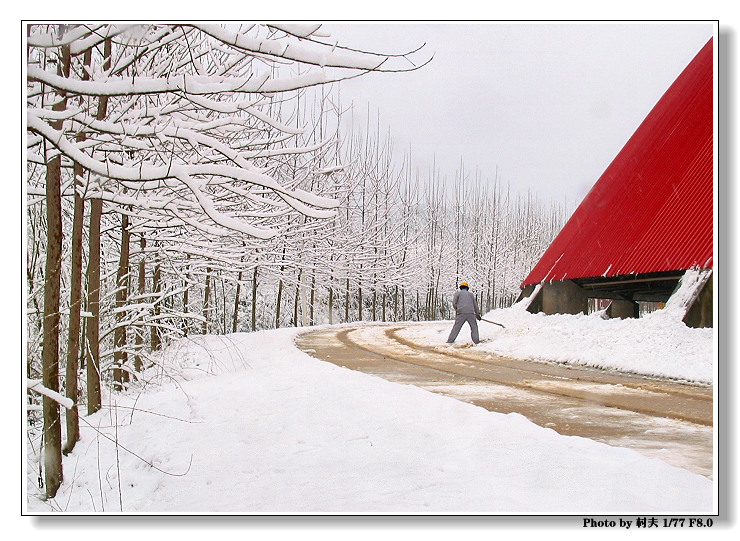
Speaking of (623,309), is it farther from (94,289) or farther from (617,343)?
(94,289)

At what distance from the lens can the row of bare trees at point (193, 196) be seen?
11.0 feet

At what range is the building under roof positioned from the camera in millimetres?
7172

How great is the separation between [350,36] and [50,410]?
12.7ft

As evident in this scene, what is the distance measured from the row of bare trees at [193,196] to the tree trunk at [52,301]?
11 mm

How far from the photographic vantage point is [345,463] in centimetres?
411

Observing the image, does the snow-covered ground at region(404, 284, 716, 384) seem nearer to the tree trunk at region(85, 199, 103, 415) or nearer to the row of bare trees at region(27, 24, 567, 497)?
the row of bare trees at region(27, 24, 567, 497)

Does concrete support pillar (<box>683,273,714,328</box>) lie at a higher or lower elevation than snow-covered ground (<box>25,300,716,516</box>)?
higher

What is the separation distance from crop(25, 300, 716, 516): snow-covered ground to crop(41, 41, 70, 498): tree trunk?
26 cm

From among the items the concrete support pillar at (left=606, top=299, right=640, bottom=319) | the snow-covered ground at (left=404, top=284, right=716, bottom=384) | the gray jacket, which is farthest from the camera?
the concrete support pillar at (left=606, top=299, right=640, bottom=319)

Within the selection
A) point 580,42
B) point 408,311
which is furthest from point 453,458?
point 408,311

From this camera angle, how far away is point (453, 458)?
4.04 m

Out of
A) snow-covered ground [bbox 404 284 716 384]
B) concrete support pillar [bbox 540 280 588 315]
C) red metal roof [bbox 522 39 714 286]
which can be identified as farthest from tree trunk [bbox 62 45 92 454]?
concrete support pillar [bbox 540 280 588 315]
